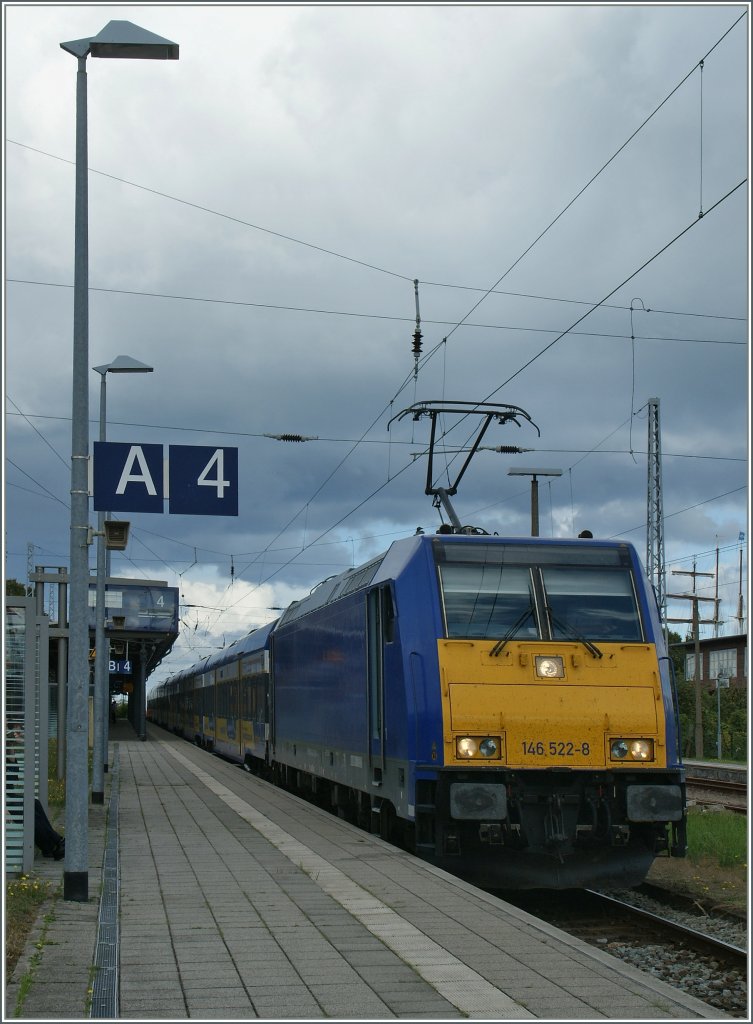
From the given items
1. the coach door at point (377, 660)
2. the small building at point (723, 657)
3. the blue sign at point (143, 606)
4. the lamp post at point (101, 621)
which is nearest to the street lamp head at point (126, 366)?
the lamp post at point (101, 621)

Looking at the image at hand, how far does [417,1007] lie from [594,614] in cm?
602

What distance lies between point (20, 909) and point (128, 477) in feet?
12.0

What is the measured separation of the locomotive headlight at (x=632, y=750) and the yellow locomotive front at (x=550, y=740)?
11mm

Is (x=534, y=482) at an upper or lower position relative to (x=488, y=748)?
upper

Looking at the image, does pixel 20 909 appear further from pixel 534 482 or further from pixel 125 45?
pixel 534 482

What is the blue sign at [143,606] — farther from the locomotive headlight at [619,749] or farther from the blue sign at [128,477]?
the locomotive headlight at [619,749]

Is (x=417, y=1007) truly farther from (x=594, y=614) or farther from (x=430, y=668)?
(x=594, y=614)

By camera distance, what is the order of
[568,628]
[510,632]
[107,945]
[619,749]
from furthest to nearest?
1. [568,628]
2. [510,632]
3. [619,749]
4. [107,945]

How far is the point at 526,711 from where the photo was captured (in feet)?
35.7

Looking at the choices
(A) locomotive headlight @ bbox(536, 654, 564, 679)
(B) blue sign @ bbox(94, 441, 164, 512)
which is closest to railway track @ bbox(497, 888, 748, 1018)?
(A) locomotive headlight @ bbox(536, 654, 564, 679)

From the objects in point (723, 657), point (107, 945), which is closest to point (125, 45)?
point (107, 945)

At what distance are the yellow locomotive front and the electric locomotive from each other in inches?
0.5

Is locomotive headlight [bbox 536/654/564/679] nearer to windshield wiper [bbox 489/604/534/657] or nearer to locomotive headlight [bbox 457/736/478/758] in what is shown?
windshield wiper [bbox 489/604/534/657]

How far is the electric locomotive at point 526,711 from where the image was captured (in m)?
10.7
